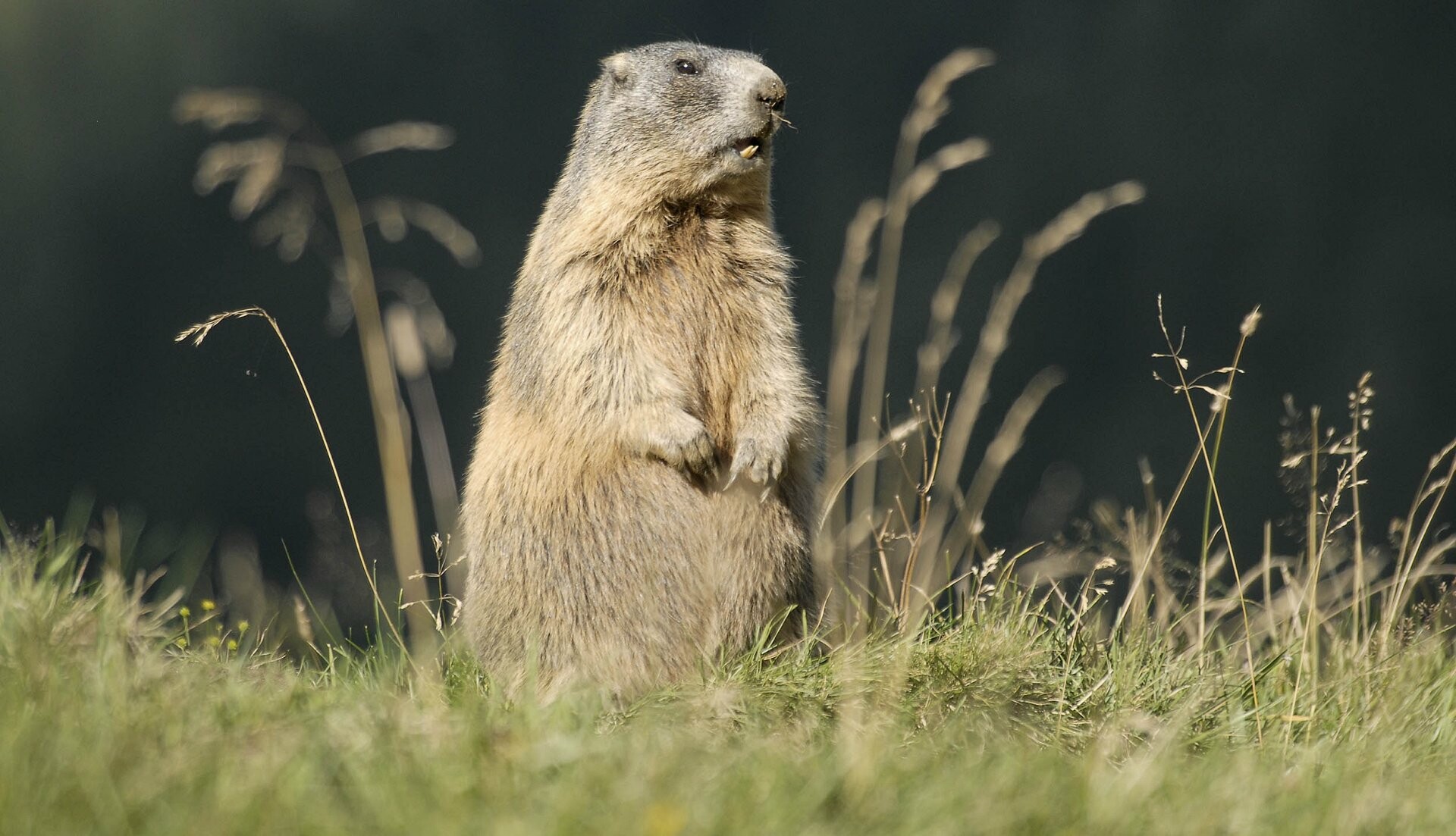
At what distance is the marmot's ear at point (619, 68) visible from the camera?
457 cm

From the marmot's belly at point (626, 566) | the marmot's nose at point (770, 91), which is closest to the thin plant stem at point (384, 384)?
the marmot's belly at point (626, 566)

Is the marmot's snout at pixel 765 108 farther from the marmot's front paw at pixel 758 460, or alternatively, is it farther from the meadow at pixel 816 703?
the marmot's front paw at pixel 758 460

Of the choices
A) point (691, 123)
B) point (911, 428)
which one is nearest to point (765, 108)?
point (691, 123)

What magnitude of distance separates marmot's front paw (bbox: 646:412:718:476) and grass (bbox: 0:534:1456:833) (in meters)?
0.60

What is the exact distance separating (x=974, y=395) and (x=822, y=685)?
0.78 metres

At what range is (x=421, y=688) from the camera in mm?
3123

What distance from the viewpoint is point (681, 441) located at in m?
4.04

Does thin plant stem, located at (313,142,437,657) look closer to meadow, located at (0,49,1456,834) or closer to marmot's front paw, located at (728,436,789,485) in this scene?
meadow, located at (0,49,1456,834)

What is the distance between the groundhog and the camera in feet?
13.1

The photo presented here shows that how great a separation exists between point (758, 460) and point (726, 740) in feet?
4.05

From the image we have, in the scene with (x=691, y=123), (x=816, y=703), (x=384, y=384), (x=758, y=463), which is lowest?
(x=816, y=703)

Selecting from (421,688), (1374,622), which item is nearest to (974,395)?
(421,688)

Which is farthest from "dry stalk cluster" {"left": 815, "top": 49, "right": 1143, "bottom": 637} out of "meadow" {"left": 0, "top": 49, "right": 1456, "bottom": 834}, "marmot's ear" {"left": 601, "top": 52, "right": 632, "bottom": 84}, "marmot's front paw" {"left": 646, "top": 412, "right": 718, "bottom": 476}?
"marmot's ear" {"left": 601, "top": 52, "right": 632, "bottom": 84}

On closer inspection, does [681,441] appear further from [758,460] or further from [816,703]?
[816,703]
